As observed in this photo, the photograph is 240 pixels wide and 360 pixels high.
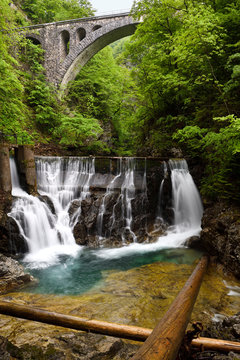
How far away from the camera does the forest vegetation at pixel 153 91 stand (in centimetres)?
627

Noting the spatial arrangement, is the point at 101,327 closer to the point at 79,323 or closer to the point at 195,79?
the point at 79,323

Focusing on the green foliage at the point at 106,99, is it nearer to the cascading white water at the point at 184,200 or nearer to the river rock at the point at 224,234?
the cascading white water at the point at 184,200

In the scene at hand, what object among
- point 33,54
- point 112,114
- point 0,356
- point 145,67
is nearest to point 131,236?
point 0,356

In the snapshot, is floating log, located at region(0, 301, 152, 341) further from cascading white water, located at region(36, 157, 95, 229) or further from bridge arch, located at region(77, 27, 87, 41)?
bridge arch, located at region(77, 27, 87, 41)

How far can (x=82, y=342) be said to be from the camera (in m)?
2.60

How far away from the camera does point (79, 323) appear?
223 centimetres

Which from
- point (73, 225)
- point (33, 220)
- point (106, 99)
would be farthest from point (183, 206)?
point (106, 99)

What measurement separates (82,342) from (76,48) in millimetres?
24661

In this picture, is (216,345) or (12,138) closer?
(216,345)

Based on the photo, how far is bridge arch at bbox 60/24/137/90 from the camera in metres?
20.4

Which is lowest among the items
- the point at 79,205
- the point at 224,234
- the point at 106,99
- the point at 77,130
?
the point at 224,234

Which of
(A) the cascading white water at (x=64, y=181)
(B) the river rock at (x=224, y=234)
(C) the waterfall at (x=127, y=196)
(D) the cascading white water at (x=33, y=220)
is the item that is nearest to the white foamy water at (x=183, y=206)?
(C) the waterfall at (x=127, y=196)

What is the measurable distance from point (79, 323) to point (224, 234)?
506 centimetres

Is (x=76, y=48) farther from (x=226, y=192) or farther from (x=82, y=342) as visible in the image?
(x=82, y=342)
